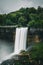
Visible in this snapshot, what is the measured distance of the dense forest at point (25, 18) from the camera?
7.37 meters

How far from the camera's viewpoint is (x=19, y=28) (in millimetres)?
7504

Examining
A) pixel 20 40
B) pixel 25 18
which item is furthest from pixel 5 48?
pixel 25 18

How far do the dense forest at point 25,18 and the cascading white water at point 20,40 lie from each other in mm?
163

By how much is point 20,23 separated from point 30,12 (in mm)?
424

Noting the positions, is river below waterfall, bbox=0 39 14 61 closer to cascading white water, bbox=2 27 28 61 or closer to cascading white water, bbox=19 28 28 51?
cascading white water, bbox=2 27 28 61

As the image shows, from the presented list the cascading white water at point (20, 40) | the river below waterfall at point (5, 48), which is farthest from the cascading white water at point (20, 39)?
the river below waterfall at point (5, 48)

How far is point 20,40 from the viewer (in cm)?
745

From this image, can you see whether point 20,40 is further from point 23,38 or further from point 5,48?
point 5,48

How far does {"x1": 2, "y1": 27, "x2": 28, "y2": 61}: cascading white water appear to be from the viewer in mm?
7363

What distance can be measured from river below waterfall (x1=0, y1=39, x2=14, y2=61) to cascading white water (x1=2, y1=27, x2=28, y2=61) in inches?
3.8

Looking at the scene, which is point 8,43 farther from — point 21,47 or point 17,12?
point 17,12

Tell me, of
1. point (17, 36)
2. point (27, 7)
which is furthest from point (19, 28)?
point (27, 7)

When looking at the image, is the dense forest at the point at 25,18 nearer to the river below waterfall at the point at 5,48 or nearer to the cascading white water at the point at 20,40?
the cascading white water at the point at 20,40

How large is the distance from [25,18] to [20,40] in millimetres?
519
